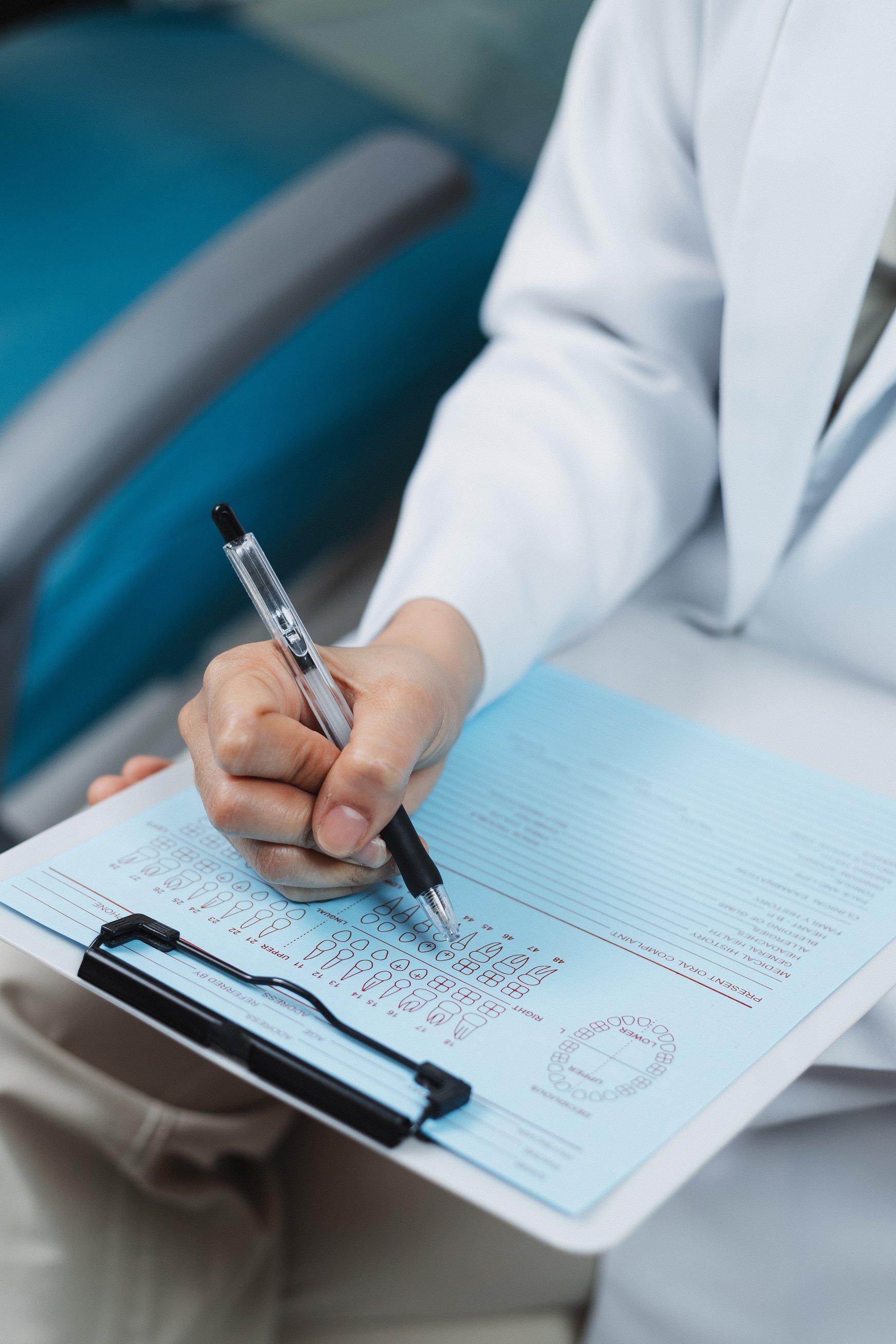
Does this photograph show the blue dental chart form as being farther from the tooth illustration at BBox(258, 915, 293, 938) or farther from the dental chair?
the dental chair

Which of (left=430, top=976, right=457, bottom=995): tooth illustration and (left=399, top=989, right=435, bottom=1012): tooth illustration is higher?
(left=430, top=976, right=457, bottom=995): tooth illustration

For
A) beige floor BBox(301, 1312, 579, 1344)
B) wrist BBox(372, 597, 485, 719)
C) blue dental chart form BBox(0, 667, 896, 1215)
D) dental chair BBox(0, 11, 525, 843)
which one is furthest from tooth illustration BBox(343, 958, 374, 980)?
dental chair BBox(0, 11, 525, 843)

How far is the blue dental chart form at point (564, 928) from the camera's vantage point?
12.8 inches

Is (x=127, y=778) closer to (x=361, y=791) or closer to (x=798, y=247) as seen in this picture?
(x=361, y=791)

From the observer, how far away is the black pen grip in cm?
38

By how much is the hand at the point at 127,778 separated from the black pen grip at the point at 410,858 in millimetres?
137

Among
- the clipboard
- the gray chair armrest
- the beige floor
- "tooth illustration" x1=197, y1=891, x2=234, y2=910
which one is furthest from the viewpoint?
the gray chair armrest

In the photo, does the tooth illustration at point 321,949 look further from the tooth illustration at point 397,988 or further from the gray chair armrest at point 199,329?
the gray chair armrest at point 199,329

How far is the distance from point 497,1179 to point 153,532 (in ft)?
2.17

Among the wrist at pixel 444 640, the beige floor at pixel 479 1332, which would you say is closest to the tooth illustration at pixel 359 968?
the wrist at pixel 444 640

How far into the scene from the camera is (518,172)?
1.22 meters

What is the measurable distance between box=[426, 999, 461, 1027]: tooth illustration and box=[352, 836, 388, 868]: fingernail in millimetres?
50

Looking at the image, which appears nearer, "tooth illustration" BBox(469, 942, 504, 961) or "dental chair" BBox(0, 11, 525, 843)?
"tooth illustration" BBox(469, 942, 504, 961)

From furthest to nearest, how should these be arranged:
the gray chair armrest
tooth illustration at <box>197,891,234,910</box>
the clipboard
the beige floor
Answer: the gray chair armrest < the beige floor < tooth illustration at <box>197,891,234,910</box> < the clipboard
